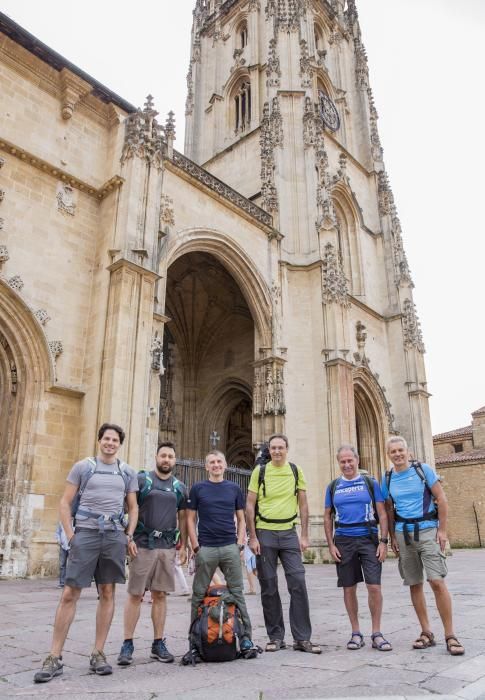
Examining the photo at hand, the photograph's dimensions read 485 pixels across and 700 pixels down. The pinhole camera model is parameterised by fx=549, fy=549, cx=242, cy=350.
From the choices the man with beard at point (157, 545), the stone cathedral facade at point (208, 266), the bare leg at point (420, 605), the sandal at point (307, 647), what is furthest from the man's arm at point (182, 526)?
the stone cathedral facade at point (208, 266)

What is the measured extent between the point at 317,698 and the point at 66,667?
1.73 m

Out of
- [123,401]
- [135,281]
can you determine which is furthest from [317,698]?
[135,281]

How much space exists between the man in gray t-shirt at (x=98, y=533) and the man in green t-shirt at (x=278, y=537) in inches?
44.8

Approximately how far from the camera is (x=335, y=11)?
94.0ft

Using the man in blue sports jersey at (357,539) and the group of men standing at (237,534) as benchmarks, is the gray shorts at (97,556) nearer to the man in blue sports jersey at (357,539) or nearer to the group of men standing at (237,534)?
the group of men standing at (237,534)

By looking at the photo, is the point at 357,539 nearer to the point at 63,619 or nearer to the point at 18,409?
the point at 63,619

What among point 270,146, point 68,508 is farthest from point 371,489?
point 270,146

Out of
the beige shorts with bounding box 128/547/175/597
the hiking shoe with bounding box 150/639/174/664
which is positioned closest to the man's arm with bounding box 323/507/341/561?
the beige shorts with bounding box 128/547/175/597

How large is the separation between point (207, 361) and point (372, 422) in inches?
261

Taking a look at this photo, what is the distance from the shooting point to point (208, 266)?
19547 millimetres

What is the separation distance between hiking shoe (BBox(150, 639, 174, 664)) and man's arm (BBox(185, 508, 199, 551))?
0.66 metres

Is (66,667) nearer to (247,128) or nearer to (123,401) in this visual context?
(123,401)

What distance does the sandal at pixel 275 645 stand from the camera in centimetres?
402

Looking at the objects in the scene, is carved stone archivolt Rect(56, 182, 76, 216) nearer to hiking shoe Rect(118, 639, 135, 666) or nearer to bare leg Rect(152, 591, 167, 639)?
bare leg Rect(152, 591, 167, 639)
